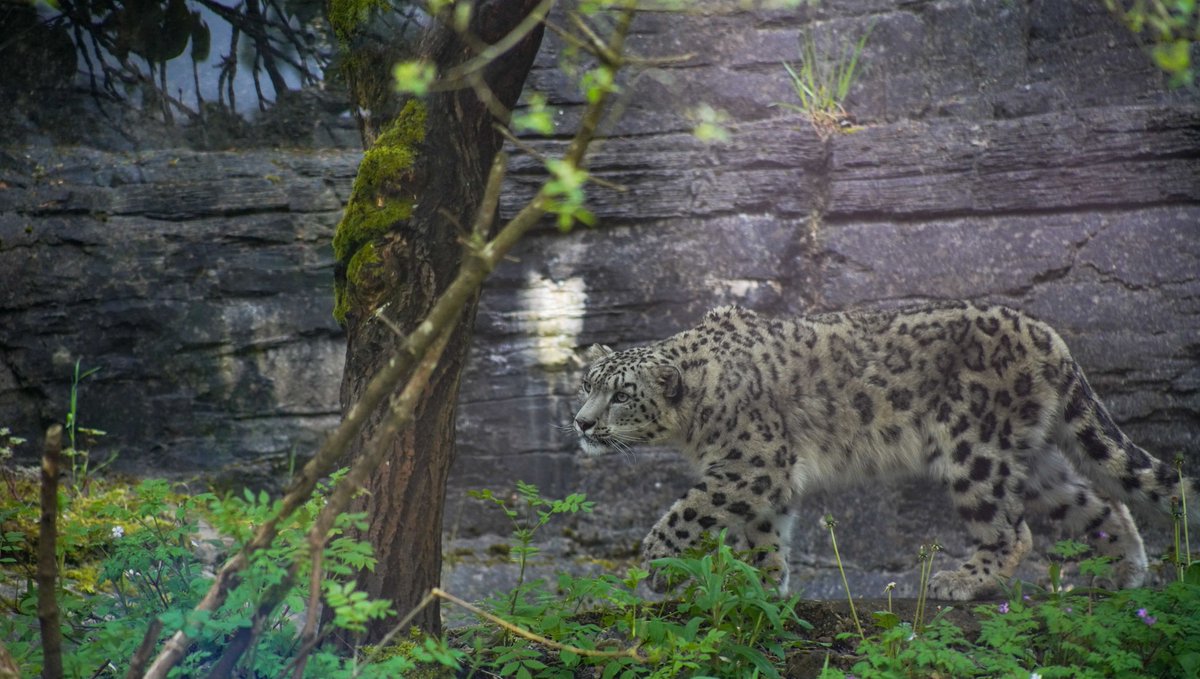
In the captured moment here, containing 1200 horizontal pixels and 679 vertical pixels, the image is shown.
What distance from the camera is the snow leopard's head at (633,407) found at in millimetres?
6863

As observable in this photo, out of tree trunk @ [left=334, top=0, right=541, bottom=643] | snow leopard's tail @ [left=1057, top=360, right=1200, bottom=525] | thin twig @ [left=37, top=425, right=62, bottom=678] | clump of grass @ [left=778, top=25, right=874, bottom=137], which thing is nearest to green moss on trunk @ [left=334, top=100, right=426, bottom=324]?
tree trunk @ [left=334, top=0, right=541, bottom=643]

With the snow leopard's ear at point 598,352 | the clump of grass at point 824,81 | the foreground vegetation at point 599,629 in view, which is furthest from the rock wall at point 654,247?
the foreground vegetation at point 599,629

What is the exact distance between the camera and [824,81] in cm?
879

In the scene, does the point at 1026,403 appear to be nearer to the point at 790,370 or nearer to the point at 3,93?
the point at 790,370

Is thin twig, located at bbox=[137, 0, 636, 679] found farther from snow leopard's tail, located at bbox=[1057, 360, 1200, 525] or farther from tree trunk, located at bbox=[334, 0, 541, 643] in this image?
snow leopard's tail, located at bbox=[1057, 360, 1200, 525]

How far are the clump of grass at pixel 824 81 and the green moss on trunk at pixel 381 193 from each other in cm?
440

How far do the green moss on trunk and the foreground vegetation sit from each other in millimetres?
1083

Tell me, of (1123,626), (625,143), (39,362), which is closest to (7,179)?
(39,362)

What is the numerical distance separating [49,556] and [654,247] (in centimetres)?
572

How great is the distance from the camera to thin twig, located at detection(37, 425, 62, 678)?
3.20m

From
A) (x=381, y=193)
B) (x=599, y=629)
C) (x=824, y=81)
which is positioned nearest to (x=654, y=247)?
(x=824, y=81)

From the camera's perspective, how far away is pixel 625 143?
862 cm

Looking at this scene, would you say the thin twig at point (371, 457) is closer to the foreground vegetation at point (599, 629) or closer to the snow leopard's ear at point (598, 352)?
the foreground vegetation at point (599, 629)

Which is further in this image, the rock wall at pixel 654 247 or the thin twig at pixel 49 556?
the rock wall at pixel 654 247
